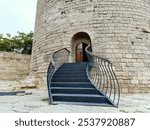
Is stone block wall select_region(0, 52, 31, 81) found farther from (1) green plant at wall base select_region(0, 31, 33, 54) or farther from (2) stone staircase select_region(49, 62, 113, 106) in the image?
(2) stone staircase select_region(49, 62, 113, 106)

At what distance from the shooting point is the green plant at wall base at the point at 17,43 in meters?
16.5

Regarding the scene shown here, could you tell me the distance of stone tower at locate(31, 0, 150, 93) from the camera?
20.2ft

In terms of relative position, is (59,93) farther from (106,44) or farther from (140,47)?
(140,47)

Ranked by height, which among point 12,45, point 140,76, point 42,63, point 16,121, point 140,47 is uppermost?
point 12,45

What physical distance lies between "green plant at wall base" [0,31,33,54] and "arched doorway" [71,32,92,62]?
36.1 feet

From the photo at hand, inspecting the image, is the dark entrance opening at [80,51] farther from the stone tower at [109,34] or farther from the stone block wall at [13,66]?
the stone block wall at [13,66]

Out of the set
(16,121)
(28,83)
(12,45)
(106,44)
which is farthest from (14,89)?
(12,45)

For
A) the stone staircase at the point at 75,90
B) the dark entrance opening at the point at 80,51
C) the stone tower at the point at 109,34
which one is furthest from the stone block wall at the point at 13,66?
the stone staircase at the point at 75,90

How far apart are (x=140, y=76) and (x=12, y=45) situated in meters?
14.1

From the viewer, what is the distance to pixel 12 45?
55.6ft

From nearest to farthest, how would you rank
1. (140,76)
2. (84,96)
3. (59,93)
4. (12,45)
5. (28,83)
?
(84,96)
(59,93)
(140,76)
(28,83)
(12,45)

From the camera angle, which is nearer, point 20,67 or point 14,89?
point 14,89

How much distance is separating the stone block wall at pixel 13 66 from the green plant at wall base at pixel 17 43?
16.6ft

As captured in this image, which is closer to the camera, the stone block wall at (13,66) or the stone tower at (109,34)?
the stone tower at (109,34)
